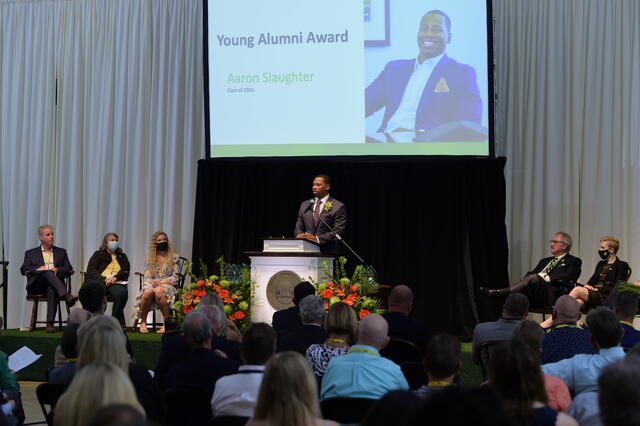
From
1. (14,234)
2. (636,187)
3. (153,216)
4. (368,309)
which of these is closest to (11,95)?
(14,234)

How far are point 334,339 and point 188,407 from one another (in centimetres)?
104

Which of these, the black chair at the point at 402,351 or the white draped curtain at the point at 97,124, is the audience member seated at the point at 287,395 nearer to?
the black chair at the point at 402,351

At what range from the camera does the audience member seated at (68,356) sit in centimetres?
378

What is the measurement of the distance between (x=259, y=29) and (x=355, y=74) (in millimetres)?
1196

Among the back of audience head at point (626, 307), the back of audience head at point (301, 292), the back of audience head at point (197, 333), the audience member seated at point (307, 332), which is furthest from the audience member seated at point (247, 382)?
the back of audience head at point (301, 292)

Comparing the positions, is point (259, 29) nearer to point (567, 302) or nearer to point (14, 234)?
point (14, 234)

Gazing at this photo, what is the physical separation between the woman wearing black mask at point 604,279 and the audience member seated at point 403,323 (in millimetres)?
3007

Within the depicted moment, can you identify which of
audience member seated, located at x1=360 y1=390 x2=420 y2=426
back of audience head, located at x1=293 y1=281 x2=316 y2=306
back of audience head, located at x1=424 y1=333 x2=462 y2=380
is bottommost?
back of audience head, located at x1=293 y1=281 x2=316 y2=306

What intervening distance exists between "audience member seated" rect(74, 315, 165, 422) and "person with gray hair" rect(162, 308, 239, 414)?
0.45ft

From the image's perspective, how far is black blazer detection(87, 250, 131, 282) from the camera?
28.9 ft

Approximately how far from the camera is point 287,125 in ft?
29.7

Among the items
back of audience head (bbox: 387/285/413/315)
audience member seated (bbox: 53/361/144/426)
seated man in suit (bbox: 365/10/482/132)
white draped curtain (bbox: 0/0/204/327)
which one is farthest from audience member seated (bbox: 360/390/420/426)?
white draped curtain (bbox: 0/0/204/327)

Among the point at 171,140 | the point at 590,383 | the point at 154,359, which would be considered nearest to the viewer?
the point at 590,383

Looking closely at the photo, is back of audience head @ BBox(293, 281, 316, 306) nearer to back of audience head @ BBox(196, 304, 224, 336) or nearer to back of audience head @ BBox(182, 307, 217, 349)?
back of audience head @ BBox(196, 304, 224, 336)
